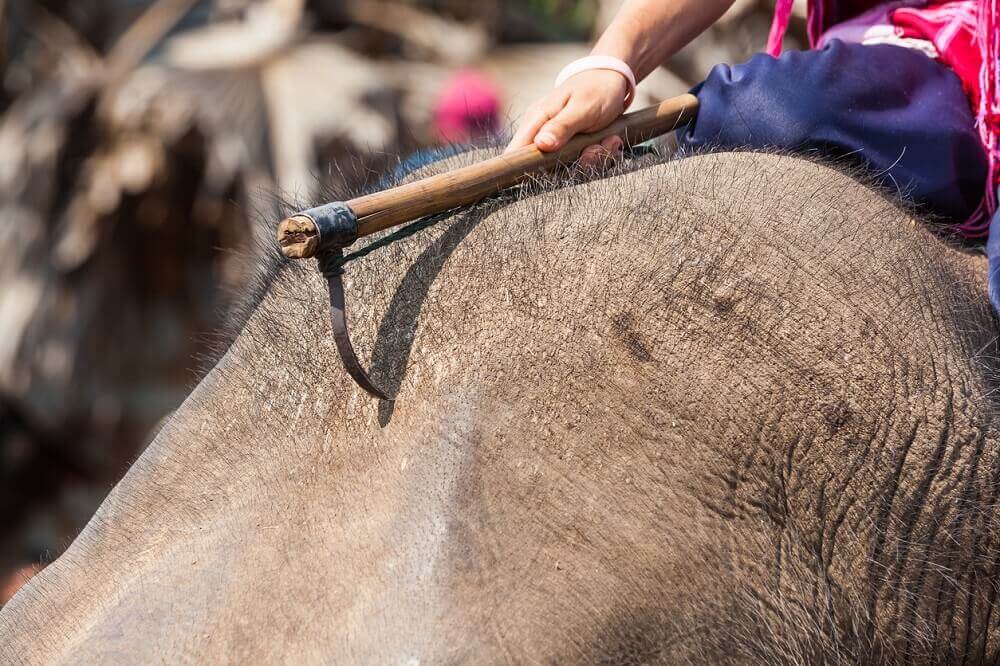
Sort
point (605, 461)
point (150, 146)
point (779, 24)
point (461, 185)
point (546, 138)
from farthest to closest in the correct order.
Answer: point (150, 146), point (779, 24), point (546, 138), point (461, 185), point (605, 461)

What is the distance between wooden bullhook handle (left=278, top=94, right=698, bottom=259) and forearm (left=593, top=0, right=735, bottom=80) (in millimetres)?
126

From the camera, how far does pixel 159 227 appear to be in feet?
23.3

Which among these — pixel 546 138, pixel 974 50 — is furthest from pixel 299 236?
pixel 974 50

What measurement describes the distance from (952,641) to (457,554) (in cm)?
64

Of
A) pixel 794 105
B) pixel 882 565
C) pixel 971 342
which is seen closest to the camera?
pixel 882 565

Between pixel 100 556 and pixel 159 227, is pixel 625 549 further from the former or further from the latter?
pixel 159 227

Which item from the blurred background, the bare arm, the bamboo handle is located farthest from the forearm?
the blurred background

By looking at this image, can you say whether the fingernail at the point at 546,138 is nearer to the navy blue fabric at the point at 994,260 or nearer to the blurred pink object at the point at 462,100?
the navy blue fabric at the point at 994,260

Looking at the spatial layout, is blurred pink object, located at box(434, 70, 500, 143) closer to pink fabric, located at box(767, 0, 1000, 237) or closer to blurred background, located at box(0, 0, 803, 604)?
blurred background, located at box(0, 0, 803, 604)

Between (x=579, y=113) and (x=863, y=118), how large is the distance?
0.38 meters

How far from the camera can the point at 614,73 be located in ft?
5.45

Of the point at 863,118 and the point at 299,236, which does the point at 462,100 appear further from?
the point at 299,236

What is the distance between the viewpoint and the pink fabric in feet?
5.35

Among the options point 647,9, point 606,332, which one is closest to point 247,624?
point 606,332
